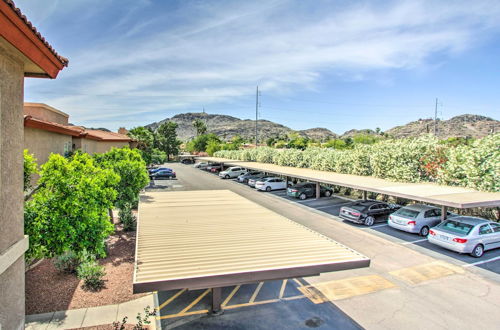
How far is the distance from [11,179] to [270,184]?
28.3 meters

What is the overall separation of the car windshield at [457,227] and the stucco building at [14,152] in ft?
51.9

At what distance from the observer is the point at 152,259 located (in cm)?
685

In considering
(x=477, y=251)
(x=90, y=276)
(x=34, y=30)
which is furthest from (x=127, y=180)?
(x=477, y=251)

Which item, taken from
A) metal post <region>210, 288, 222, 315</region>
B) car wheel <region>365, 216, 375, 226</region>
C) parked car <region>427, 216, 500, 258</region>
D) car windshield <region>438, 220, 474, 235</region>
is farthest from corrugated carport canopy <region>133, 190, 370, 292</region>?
car wheel <region>365, 216, 375, 226</region>

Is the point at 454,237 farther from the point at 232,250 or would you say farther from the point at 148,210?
the point at 148,210

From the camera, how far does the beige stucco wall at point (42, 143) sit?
37.0ft

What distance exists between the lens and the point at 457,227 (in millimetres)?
13633

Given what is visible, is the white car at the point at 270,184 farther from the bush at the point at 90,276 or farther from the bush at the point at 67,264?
the bush at the point at 90,276

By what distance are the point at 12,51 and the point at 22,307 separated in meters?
5.03

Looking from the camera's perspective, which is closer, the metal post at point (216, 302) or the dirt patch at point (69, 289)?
the metal post at point (216, 302)

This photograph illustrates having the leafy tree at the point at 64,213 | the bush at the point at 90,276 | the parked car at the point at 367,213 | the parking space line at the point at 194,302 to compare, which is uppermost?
the leafy tree at the point at 64,213

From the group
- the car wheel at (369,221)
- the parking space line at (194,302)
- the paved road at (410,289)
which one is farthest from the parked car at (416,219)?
the parking space line at (194,302)

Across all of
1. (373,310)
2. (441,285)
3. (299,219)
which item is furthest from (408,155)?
(373,310)

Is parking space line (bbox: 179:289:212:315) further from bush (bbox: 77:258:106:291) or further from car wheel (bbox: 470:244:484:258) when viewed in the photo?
car wheel (bbox: 470:244:484:258)
